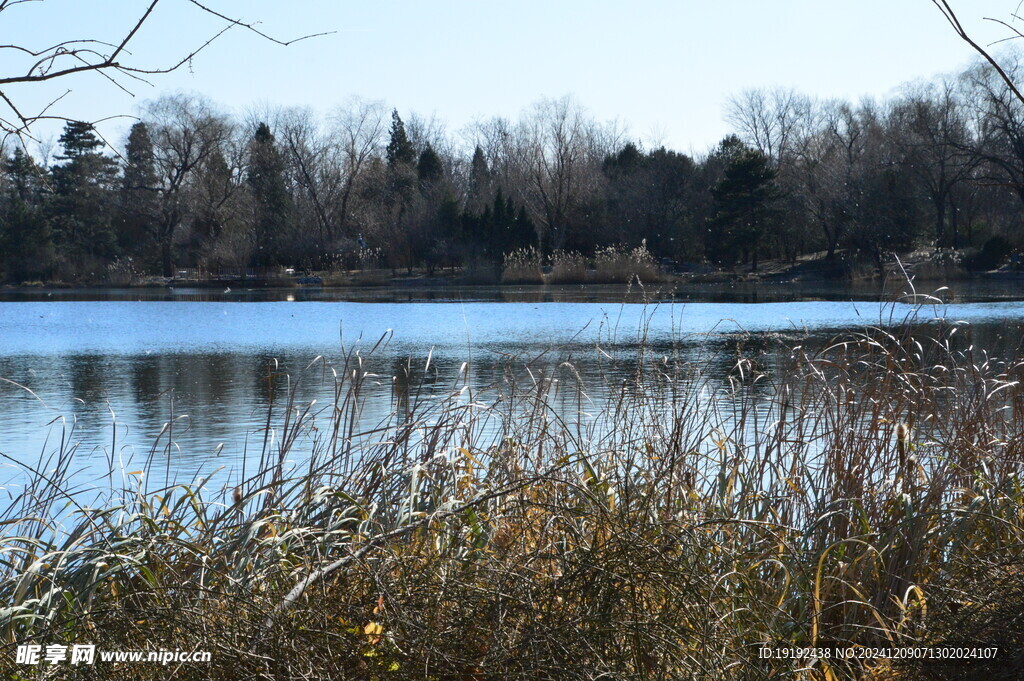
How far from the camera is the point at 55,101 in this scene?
2172 millimetres

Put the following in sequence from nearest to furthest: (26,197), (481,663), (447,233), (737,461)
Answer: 1. (481,663)
2. (737,461)
3. (447,233)
4. (26,197)

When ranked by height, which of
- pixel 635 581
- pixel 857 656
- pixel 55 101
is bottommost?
pixel 857 656

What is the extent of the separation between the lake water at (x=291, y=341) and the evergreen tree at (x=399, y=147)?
27.0 metres

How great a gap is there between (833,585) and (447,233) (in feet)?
147

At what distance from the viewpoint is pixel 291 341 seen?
1881 cm

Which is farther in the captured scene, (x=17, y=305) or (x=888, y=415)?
(x=17, y=305)

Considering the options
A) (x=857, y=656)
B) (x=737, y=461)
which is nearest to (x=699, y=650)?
(x=857, y=656)

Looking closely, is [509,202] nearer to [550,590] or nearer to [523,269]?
[523,269]

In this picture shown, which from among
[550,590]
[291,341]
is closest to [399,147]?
[291,341]

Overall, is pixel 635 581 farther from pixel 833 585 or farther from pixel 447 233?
pixel 447 233

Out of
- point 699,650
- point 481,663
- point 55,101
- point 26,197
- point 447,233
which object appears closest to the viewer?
point 55,101

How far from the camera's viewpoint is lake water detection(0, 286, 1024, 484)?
8797 mm

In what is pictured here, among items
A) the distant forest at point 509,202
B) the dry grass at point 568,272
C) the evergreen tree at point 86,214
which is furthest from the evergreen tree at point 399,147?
the dry grass at point 568,272

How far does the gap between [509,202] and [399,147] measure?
57.1 ft
